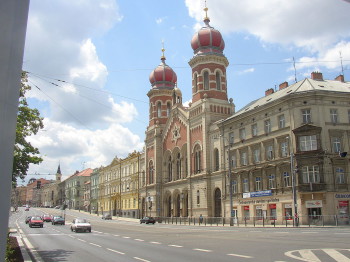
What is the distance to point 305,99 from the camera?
4184 centimetres

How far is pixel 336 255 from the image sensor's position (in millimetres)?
12938

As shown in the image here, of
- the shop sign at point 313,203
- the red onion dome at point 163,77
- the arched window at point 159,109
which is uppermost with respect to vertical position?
the red onion dome at point 163,77

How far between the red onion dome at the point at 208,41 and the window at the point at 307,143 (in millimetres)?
26333

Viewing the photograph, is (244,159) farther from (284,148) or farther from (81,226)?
(81,226)

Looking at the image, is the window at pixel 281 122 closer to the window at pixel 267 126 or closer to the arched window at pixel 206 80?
the window at pixel 267 126

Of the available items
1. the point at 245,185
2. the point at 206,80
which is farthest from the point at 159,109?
the point at 245,185

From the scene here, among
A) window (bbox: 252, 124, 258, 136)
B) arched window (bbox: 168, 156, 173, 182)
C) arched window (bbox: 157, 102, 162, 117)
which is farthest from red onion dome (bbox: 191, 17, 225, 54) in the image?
arched window (bbox: 168, 156, 173, 182)

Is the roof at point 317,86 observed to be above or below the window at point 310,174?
above

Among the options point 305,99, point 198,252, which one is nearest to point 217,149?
point 305,99

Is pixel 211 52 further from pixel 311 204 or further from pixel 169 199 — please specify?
pixel 311 204

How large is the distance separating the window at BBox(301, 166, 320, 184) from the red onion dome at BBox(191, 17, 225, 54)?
1136 inches

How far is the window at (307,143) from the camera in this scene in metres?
40.5

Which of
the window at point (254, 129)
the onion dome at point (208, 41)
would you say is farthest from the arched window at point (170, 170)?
the window at point (254, 129)

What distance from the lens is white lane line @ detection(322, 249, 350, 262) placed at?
12.0 meters
